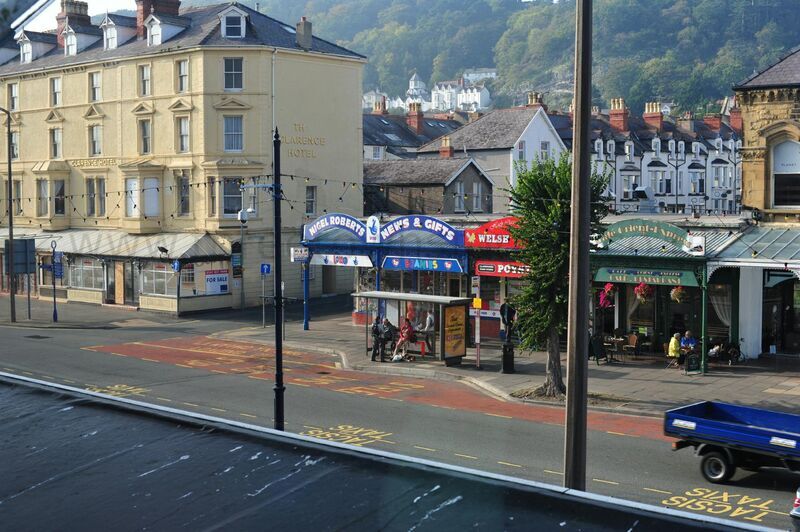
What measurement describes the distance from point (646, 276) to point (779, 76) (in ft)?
26.7

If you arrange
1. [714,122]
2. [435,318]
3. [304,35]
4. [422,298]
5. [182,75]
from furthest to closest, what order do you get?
1. [714,122]
2. [304,35]
3. [182,75]
4. [435,318]
5. [422,298]

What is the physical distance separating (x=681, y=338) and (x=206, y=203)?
27.2 metres

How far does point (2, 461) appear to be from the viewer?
769 centimetres

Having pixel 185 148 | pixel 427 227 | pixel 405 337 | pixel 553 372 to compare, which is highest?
pixel 185 148

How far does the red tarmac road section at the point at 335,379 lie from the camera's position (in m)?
23.3

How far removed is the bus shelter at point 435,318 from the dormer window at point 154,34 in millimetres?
24434

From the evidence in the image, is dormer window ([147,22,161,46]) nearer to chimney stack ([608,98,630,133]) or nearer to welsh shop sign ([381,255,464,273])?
welsh shop sign ([381,255,464,273])

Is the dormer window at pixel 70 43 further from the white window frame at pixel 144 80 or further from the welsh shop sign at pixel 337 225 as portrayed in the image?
the welsh shop sign at pixel 337 225

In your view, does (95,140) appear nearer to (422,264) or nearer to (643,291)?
(422,264)

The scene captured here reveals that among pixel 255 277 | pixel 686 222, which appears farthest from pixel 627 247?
pixel 255 277

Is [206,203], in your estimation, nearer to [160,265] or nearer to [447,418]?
[160,265]

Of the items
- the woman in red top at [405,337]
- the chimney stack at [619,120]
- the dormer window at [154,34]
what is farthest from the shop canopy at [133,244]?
the chimney stack at [619,120]

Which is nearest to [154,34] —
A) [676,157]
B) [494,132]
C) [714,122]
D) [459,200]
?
[459,200]

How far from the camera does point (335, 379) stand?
2970 centimetres
